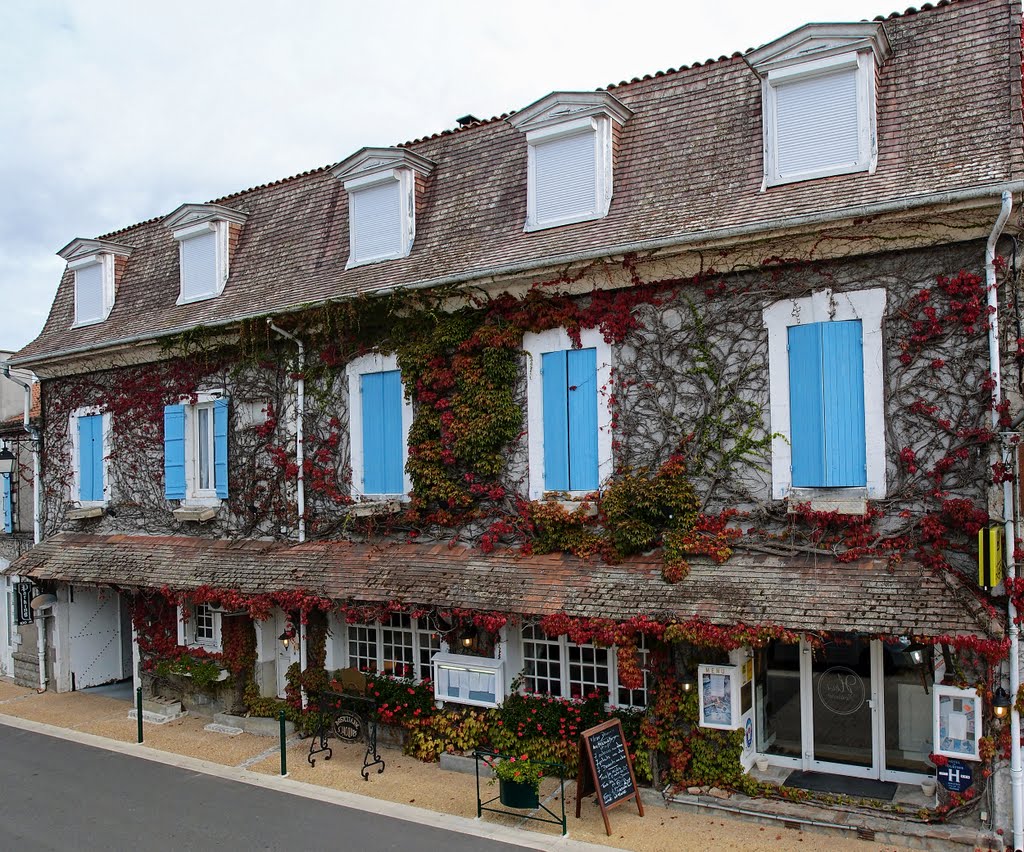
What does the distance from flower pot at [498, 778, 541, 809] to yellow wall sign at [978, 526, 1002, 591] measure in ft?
15.9

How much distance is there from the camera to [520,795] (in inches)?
349

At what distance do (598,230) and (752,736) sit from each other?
6098 mm

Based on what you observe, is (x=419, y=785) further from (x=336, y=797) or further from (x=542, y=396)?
(x=542, y=396)

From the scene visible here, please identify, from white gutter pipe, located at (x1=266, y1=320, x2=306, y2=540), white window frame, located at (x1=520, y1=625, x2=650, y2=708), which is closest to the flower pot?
white window frame, located at (x1=520, y1=625, x2=650, y2=708)

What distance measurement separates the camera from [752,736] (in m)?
9.48

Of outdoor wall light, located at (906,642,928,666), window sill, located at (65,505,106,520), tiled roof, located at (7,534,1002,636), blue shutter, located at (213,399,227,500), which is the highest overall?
blue shutter, located at (213,399,227,500)

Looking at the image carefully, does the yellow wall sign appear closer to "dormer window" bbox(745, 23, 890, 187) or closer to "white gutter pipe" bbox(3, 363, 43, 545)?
"dormer window" bbox(745, 23, 890, 187)

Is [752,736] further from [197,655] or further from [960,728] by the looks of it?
[197,655]

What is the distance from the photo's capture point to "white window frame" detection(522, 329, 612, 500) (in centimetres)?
1009

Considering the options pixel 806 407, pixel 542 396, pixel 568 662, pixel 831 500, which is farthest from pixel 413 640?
pixel 806 407

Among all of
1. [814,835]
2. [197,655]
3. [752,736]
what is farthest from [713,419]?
[197,655]

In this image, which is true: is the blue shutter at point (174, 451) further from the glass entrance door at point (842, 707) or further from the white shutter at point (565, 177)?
the glass entrance door at point (842, 707)

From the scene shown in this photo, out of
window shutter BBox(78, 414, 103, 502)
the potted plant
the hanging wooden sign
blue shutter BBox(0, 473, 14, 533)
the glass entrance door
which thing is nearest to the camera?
the hanging wooden sign

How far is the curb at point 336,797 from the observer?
8523 mm
